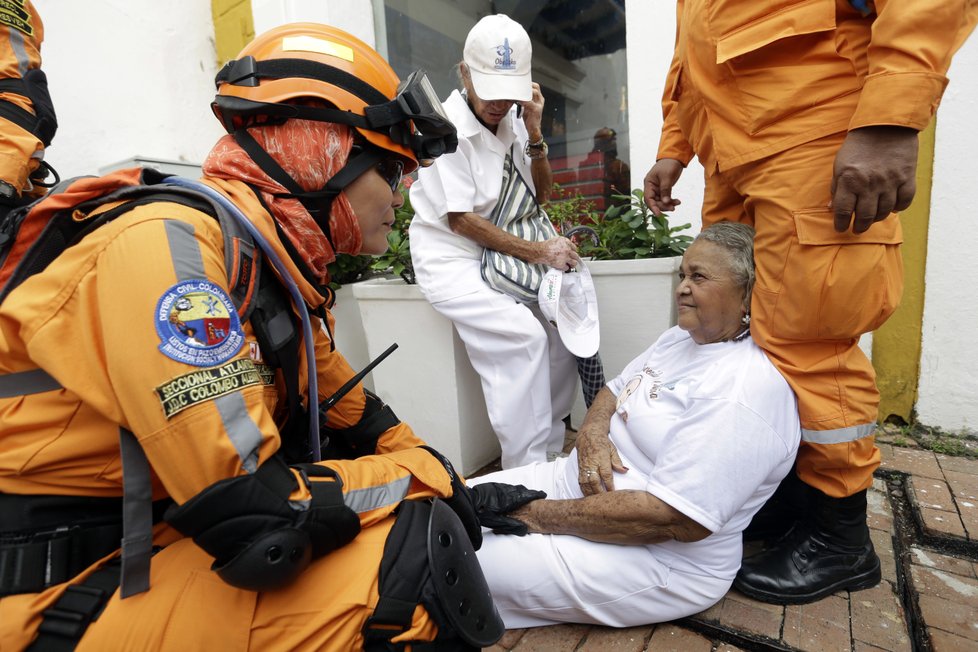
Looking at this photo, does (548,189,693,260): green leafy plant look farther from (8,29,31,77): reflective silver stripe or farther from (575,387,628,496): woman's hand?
(8,29,31,77): reflective silver stripe

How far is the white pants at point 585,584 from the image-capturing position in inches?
63.0

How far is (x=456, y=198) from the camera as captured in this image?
2441 millimetres

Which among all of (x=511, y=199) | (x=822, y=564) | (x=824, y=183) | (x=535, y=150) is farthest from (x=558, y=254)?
(x=822, y=564)

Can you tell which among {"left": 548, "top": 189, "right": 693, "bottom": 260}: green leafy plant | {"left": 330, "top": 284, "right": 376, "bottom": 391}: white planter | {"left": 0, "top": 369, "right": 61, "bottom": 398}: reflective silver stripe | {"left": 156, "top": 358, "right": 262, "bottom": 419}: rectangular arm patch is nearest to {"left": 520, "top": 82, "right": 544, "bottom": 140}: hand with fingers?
{"left": 548, "top": 189, "right": 693, "bottom": 260}: green leafy plant

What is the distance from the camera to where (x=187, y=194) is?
43.8 inches

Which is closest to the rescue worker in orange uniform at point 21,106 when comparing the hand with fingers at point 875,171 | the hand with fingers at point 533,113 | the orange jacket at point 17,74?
the orange jacket at point 17,74

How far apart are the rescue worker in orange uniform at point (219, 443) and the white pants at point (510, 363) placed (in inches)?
45.8

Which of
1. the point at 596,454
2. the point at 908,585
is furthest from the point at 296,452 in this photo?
the point at 908,585

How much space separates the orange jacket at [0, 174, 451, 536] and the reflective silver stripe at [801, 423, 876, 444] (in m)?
1.44

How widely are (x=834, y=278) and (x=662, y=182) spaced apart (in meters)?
1.01

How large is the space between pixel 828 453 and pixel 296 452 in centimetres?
152

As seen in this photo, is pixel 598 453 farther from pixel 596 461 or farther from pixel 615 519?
pixel 615 519

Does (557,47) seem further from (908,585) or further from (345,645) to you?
(345,645)

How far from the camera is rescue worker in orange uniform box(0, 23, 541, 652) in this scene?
0.92m
